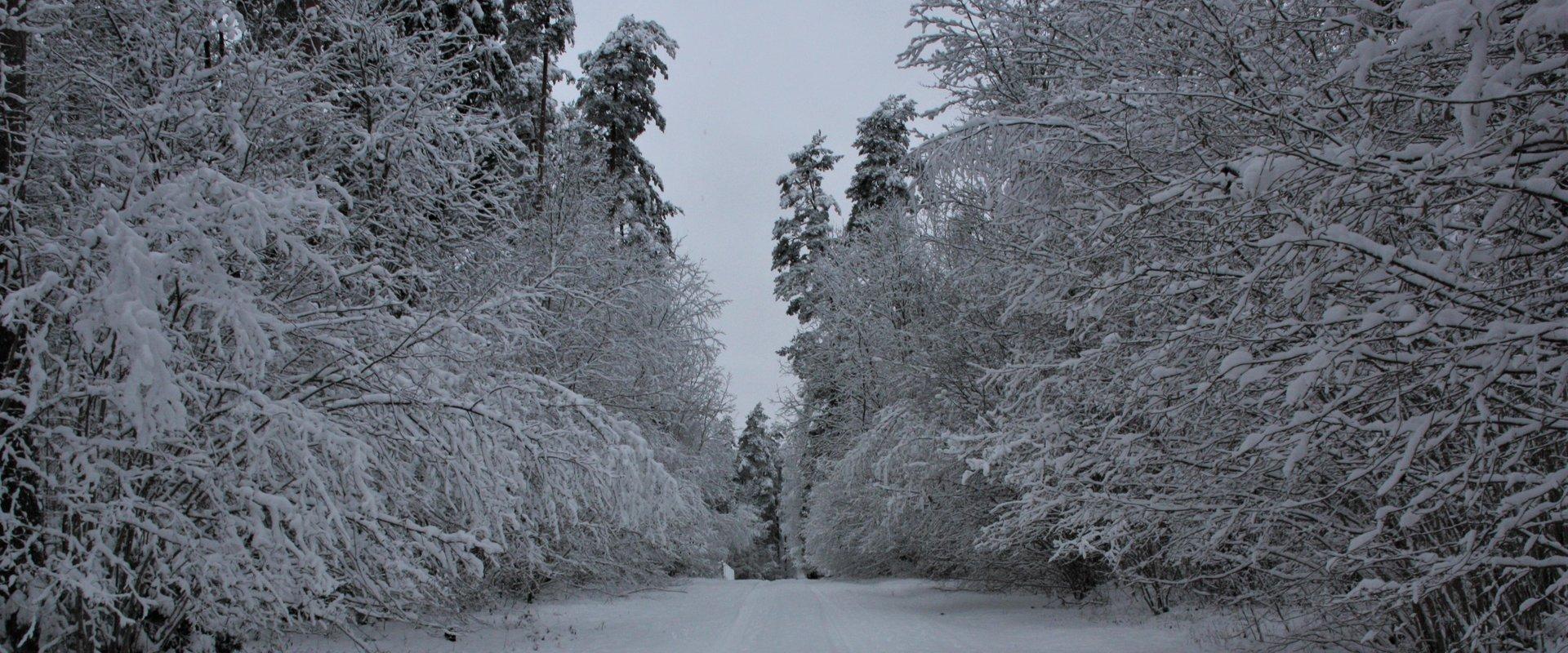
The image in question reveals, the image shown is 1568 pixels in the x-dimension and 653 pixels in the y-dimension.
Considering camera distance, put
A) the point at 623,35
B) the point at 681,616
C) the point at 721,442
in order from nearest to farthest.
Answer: the point at 681,616 < the point at 623,35 < the point at 721,442

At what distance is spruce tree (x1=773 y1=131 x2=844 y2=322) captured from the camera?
87.7 feet

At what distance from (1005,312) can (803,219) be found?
21563 millimetres

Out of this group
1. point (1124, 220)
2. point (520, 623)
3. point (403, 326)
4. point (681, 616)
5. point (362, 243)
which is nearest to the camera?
point (1124, 220)

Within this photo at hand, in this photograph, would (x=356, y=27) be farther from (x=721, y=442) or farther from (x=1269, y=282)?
(x=721, y=442)

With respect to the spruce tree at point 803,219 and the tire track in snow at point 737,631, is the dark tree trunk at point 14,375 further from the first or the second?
the spruce tree at point 803,219

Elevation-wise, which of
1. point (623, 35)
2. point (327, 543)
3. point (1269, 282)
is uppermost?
point (623, 35)

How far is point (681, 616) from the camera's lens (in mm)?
12945

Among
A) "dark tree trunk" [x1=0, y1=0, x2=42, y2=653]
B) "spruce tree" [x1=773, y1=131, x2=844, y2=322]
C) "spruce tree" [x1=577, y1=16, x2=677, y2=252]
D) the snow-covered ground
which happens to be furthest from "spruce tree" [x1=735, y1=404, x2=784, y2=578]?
"dark tree trunk" [x1=0, y1=0, x2=42, y2=653]

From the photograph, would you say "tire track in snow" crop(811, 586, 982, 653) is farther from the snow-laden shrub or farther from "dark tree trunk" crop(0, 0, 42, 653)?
"dark tree trunk" crop(0, 0, 42, 653)

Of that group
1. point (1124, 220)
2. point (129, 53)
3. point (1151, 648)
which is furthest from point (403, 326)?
point (1151, 648)

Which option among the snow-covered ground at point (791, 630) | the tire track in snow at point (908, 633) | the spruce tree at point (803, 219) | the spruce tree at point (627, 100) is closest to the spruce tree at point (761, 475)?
the spruce tree at point (803, 219)

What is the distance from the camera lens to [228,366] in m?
4.64

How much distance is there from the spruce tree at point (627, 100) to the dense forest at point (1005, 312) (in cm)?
1160

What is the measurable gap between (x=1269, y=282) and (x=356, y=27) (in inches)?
333
